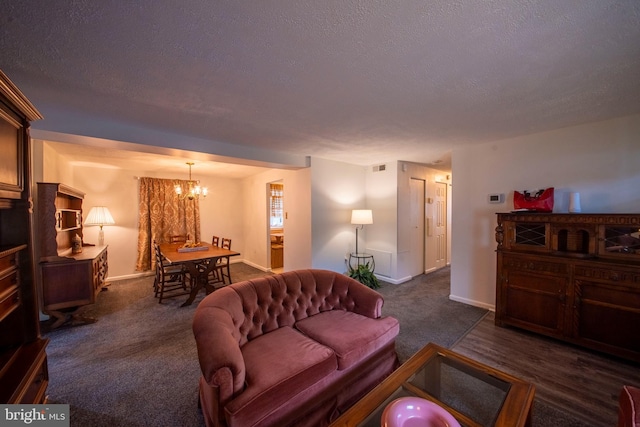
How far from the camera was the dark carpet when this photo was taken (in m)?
1.78

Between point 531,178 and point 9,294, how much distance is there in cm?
497

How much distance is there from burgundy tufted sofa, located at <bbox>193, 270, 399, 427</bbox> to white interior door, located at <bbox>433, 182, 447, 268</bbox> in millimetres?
3902

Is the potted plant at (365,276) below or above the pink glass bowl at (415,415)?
below

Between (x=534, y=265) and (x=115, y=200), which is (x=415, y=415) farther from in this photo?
(x=115, y=200)

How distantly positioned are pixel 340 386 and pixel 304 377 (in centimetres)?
38

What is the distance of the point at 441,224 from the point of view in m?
5.84

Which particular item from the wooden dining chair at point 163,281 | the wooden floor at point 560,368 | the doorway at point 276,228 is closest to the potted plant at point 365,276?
the wooden floor at point 560,368

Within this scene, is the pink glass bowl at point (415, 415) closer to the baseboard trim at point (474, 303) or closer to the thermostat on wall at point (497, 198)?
the baseboard trim at point (474, 303)

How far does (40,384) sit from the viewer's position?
1.59 metres

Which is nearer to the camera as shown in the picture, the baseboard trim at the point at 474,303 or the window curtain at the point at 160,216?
the baseboard trim at the point at 474,303

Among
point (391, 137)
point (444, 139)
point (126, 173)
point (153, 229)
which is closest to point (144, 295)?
point (153, 229)

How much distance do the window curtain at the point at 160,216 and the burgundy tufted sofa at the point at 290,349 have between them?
171 inches

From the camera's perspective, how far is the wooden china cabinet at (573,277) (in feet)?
7.47

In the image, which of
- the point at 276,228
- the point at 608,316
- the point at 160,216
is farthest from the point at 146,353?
the point at 608,316
